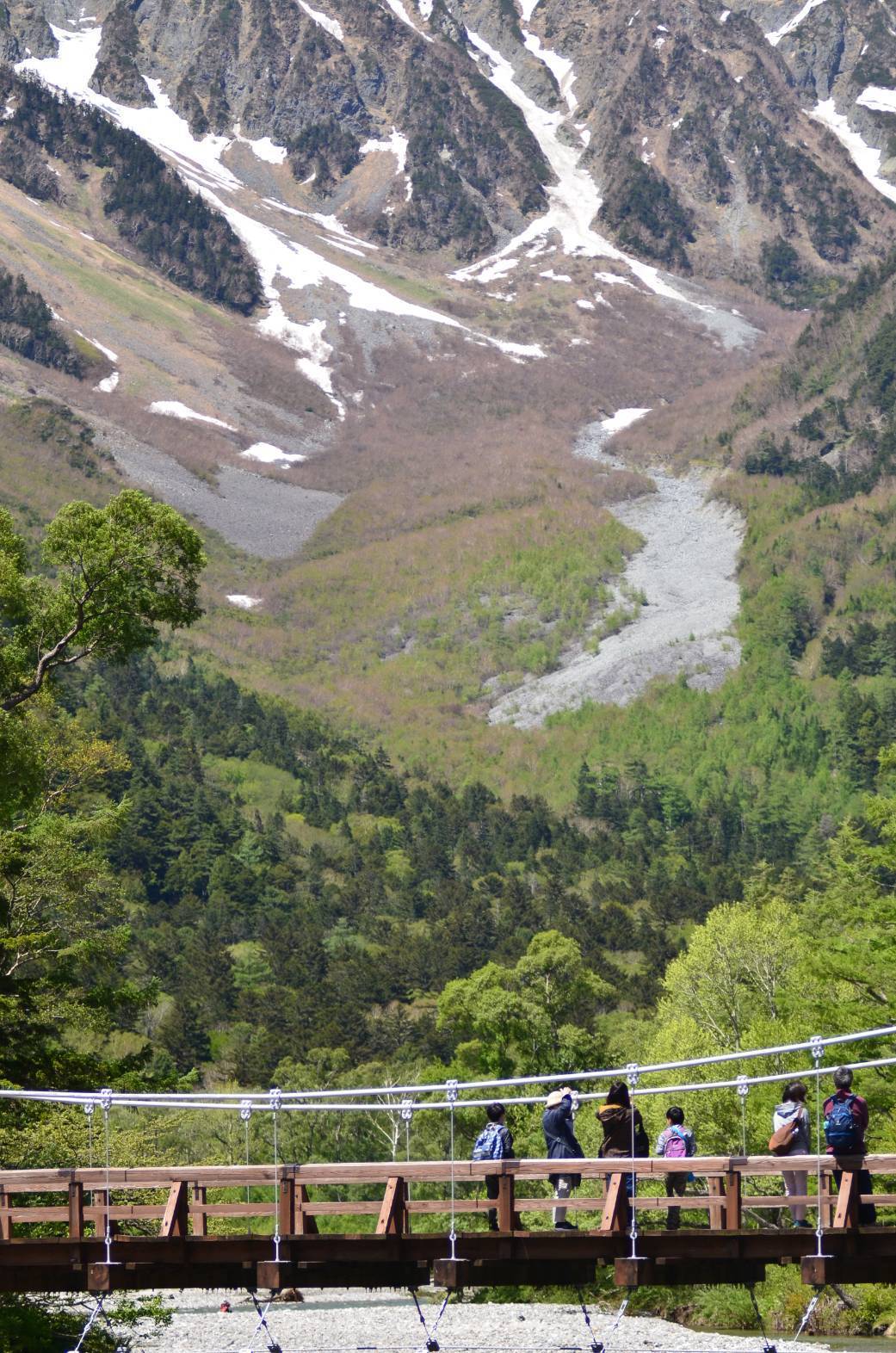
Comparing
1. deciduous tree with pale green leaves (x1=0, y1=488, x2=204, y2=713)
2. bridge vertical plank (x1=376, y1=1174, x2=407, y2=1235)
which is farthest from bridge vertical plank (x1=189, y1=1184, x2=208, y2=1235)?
deciduous tree with pale green leaves (x1=0, y1=488, x2=204, y2=713)

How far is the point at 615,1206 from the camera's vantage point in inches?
744

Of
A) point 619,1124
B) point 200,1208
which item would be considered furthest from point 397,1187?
point 619,1124

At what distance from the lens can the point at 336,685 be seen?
654 feet

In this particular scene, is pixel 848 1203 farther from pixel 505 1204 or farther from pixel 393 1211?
pixel 393 1211

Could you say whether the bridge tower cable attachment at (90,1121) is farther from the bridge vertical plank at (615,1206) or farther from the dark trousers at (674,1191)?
the dark trousers at (674,1191)

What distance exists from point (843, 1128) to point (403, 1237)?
4265 millimetres

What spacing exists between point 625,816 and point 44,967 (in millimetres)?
102241

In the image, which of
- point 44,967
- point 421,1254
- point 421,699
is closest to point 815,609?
point 421,699

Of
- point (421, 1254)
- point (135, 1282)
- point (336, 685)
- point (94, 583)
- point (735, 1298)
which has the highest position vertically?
point (94, 583)

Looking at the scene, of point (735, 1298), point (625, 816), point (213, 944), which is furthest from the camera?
point (625, 816)

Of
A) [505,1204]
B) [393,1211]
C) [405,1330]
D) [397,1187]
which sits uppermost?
[505,1204]

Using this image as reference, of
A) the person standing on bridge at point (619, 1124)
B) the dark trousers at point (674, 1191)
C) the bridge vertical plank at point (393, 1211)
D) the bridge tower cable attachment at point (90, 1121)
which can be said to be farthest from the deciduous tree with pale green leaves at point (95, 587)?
the dark trousers at point (674, 1191)

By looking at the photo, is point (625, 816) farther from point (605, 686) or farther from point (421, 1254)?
point (421, 1254)

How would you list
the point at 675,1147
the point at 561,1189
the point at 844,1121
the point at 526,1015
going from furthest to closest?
1. the point at 526,1015
2. the point at 675,1147
3. the point at 561,1189
4. the point at 844,1121
